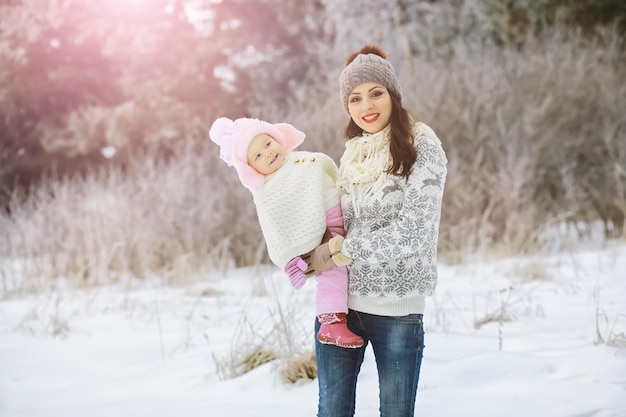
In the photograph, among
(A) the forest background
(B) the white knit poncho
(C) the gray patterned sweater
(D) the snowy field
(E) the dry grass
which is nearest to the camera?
(C) the gray patterned sweater

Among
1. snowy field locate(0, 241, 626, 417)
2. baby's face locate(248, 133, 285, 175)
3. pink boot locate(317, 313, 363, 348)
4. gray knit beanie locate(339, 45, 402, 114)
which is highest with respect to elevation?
gray knit beanie locate(339, 45, 402, 114)

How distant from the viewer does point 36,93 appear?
13195 mm

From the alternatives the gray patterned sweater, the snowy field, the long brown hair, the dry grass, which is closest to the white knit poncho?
the gray patterned sweater

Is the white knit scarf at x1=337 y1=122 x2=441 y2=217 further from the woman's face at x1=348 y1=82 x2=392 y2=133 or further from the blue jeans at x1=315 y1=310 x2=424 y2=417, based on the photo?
the blue jeans at x1=315 y1=310 x2=424 y2=417

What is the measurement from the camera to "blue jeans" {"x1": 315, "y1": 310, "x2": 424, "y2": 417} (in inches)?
85.2

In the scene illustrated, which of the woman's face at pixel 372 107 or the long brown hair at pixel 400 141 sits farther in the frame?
the woman's face at pixel 372 107

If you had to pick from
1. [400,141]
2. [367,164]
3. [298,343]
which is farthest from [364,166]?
[298,343]

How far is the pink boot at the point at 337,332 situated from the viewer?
2.12 meters

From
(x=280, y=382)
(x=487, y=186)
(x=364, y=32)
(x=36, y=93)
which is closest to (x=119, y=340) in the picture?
(x=280, y=382)

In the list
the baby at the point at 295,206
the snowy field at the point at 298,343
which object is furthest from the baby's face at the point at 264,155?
the snowy field at the point at 298,343

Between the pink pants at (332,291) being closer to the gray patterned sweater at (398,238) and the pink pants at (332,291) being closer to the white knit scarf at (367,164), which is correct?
the gray patterned sweater at (398,238)

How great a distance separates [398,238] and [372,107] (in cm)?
46

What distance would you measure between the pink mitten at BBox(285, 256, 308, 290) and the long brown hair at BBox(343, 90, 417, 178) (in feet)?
1.29

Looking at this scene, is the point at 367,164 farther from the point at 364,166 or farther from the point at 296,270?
the point at 296,270
